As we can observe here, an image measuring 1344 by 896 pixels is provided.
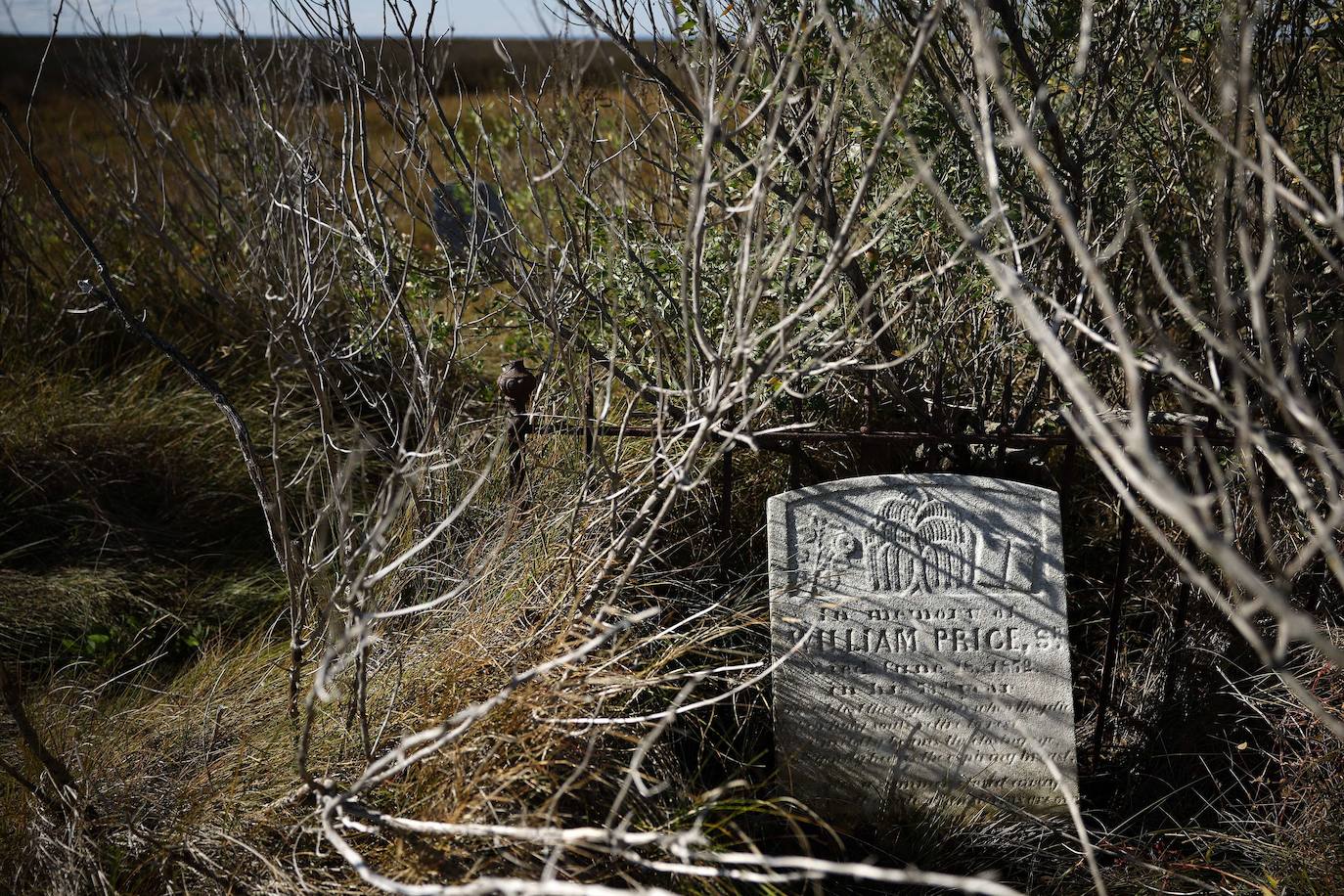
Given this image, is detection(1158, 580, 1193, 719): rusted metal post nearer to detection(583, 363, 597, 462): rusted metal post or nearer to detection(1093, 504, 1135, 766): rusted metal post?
detection(1093, 504, 1135, 766): rusted metal post

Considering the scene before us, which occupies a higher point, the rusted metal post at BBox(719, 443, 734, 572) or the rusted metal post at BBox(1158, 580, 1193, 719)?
the rusted metal post at BBox(719, 443, 734, 572)

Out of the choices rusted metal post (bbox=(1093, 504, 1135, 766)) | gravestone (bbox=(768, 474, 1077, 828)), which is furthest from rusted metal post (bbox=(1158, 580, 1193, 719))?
gravestone (bbox=(768, 474, 1077, 828))

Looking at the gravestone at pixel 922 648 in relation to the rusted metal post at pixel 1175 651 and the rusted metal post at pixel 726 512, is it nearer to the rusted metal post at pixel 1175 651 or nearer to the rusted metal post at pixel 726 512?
the rusted metal post at pixel 726 512

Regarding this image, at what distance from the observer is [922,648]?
9.36 ft

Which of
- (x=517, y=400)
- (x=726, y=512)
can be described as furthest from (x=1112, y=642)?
(x=517, y=400)

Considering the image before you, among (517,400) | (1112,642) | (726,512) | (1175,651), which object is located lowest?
(1175,651)

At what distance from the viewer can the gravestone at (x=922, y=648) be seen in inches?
112

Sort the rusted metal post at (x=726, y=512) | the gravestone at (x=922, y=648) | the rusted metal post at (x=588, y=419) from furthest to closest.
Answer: the rusted metal post at (x=726, y=512) → the gravestone at (x=922, y=648) → the rusted metal post at (x=588, y=419)

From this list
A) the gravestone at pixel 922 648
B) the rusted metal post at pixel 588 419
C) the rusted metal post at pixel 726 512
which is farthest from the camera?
the rusted metal post at pixel 726 512

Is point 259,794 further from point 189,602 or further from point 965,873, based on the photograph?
point 965,873

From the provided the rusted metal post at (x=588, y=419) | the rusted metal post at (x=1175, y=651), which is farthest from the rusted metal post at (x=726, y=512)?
the rusted metal post at (x=1175, y=651)

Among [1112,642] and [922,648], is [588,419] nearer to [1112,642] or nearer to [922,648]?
[922,648]

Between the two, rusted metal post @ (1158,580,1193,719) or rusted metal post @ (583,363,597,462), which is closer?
rusted metal post @ (583,363,597,462)

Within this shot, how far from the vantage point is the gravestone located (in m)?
2.84
